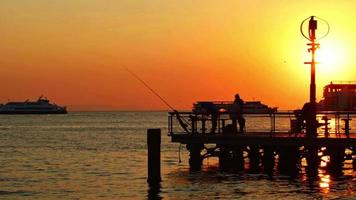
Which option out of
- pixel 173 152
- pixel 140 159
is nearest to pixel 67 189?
pixel 140 159

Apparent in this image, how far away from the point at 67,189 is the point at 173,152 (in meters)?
26.9

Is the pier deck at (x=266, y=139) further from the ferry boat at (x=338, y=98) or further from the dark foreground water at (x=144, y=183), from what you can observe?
the ferry boat at (x=338, y=98)

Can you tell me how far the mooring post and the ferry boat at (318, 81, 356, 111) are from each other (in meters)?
96.4

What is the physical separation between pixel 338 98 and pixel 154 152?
115 meters

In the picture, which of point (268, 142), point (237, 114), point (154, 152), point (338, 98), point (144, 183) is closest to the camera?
point (154, 152)

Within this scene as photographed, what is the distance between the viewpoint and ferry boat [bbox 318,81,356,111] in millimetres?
141250

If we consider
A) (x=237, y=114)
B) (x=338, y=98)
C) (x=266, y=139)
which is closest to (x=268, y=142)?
(x=266, y=139)

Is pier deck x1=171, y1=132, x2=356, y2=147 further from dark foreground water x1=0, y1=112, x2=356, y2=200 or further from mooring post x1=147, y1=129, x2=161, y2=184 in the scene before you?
mooring post x1=147, y1=129, x2=161, y2=184

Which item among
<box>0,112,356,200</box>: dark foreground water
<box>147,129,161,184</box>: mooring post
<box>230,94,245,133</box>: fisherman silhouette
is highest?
<box>230,94,245,133</box>: fisherman silhouette

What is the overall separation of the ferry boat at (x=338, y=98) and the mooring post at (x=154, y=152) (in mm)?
96358

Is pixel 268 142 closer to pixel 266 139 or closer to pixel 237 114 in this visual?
pixel 266 139

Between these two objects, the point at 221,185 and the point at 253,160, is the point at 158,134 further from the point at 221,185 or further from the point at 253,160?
the point at 253,160

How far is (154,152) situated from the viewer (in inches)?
1378

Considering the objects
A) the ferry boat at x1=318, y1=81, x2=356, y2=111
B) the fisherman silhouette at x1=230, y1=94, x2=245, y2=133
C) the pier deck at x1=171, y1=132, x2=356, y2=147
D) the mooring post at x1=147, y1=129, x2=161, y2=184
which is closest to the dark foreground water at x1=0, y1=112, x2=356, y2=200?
the mooring post at x1=147, y1=129, x2=161, y2=184
